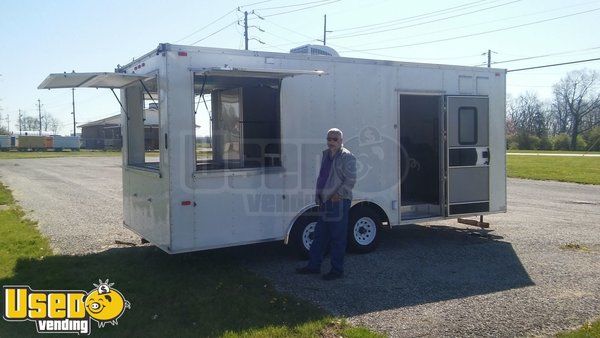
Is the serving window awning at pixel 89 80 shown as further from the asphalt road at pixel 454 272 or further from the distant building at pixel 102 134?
the distant building at pixel 102 134

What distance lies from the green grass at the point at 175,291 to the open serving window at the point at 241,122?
4.67 feet

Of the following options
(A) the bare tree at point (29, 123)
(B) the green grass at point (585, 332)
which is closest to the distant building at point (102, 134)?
(A) the bare tree at point (29, 123)

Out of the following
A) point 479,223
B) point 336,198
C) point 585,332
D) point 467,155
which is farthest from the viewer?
point 479,223

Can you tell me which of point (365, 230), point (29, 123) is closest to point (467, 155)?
point (365, 230)

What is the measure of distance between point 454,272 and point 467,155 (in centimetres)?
229

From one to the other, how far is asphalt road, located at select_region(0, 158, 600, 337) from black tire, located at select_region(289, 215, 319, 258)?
190 millimetres

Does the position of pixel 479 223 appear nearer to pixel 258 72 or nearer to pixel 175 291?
pixel 258 72

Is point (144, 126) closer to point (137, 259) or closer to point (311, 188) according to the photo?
point (137, 259)

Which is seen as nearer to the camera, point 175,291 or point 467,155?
point 175,291

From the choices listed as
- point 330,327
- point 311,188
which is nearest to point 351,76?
point 311,188

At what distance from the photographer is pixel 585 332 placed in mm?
4500

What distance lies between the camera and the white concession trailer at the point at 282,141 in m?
6.07

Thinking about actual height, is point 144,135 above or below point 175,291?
above

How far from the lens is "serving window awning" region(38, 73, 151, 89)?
6295 millimetres
